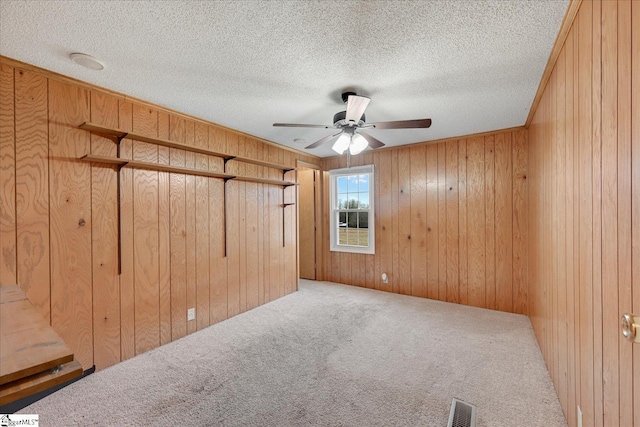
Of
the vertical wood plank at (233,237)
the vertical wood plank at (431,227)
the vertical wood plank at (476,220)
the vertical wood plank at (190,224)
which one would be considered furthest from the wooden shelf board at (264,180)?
the vertical wood plank at (476,220)

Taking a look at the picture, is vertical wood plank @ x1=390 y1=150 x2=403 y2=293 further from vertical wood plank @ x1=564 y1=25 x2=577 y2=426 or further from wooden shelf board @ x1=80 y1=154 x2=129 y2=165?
wooden shelf board @ x1=80 y1=154 x2=129 y2=165

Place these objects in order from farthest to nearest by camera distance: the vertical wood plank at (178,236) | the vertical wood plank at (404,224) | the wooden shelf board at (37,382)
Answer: the vertical wood plank at (404,224) → the vertical wood plank at (178,236) → the wooden shelf board at (37,382)

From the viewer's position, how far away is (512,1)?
1.36 metres

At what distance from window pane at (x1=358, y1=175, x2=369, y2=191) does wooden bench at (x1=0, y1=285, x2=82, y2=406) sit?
166 inches

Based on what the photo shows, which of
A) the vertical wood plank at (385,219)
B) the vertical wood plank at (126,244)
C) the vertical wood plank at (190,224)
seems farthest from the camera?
the vertical wood plank at (385,219)

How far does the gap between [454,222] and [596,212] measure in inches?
107

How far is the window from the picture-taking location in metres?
4.61

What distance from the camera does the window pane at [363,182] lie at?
15.3 feet

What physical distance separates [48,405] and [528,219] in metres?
4.73

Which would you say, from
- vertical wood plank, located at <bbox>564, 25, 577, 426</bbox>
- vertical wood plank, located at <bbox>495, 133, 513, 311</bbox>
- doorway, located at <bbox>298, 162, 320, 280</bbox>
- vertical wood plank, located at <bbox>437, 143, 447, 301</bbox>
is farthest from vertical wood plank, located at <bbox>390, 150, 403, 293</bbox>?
vertical wood plank, located at <bbox>564, 25, 577, 426</bbox>

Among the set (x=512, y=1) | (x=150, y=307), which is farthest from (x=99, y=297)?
(x=512, y=1)

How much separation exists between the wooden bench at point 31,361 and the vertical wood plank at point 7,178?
132 centimetres

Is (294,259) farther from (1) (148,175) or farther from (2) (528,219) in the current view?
(2) (528,219)

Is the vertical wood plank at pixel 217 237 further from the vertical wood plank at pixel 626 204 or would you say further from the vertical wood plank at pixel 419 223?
the vertical wood plank at pixel 626 204
